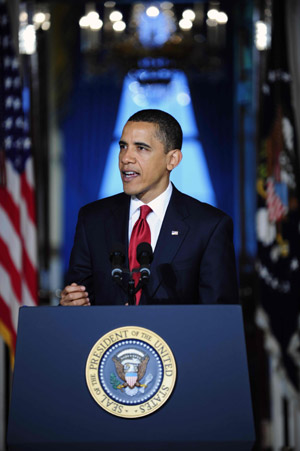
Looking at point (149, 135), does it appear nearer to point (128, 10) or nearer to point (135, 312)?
point (135, 312)

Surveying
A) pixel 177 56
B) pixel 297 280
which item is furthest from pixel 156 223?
pixel 177 56

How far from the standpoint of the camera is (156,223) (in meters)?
2.67

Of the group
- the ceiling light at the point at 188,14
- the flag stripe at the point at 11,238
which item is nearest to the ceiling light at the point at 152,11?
the ceiling light at the point at 188,14

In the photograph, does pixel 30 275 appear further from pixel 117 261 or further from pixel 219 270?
pixel 117 261

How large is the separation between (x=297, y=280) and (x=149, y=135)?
3227 mm

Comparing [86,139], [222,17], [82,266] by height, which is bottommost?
[82,266]

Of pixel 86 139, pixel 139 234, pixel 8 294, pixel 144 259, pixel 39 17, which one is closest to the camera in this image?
pixel 144 259

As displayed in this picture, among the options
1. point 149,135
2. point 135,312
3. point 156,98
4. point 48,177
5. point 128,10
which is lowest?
point 135,312

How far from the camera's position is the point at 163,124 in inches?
104

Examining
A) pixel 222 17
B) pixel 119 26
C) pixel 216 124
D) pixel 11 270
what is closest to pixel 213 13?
pixel 222 17

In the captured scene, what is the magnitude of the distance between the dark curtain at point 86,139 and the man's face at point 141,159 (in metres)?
7.21

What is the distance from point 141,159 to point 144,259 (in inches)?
23.4

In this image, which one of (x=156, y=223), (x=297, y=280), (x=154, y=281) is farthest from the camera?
(x=297, y=280)

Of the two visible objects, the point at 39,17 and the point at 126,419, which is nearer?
the point at 126,419
